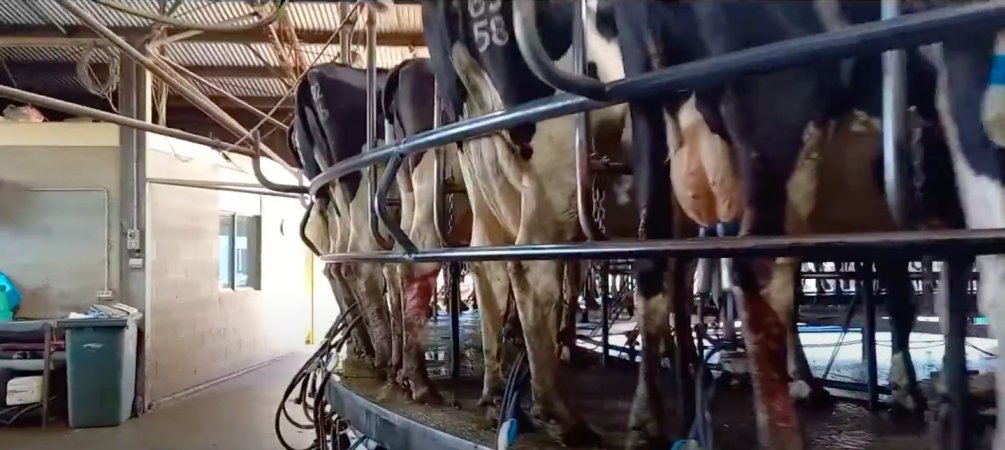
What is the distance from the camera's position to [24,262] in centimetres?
742

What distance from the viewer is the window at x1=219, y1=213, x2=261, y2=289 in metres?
9.74

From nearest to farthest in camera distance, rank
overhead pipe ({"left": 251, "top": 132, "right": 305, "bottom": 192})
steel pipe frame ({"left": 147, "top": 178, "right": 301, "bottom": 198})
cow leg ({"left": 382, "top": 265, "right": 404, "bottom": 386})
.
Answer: cow leg ({"left": 382, "top": 265, "right": 404, "bottom": 386}) → overhead pipe ({"left": 251, "top": 132, "right": 305, "bottom": 192}) → steel pipe frame ({"left": 147, "top": 178, "right": 301, "bottom": 198})

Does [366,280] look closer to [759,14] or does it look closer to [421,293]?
[421,293]

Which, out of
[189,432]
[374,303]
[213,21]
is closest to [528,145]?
[374,303]

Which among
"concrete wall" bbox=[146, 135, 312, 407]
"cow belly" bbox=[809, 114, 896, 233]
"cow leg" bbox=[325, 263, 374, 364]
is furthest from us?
"concrete wall" bbox=[146, 135, 312, 407]

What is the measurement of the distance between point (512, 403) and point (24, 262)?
23.0 feet

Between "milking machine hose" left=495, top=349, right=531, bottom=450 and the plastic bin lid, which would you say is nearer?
"milking machine hose" left=495, top=349, right=531, bottom=450

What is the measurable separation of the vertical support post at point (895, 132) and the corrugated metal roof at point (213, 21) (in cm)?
504

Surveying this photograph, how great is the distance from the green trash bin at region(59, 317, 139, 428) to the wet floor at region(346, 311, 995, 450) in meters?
4.40

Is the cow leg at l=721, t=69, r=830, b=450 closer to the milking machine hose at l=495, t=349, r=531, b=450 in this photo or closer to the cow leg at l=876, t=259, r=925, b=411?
the milking machine hose at l=495, t=349, r=531, b=450

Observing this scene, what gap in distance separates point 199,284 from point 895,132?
27.6 feet

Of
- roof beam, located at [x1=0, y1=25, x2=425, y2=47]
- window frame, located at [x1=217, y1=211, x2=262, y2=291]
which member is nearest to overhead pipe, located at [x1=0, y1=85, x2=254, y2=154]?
roof beam, located at [x1=0, y1=25, x2=425, y2=47]

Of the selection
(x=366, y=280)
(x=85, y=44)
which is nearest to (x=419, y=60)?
(x=366, y=280)

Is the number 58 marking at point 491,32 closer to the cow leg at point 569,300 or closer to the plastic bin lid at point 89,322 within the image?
the cow leg at point 569,300
